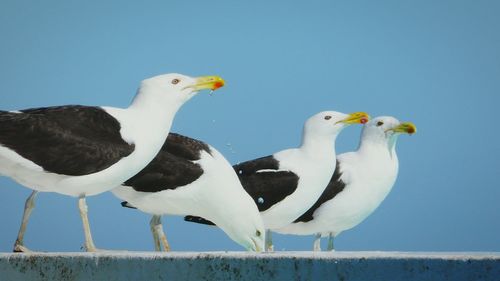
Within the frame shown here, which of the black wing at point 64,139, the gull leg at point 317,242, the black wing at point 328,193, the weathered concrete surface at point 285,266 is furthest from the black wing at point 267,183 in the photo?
the weathered concrete surface at point 285,266

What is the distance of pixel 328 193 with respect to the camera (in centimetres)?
1126

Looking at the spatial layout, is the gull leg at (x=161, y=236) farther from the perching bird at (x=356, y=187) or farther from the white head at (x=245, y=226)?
the perching bird at (x=356, y=187)

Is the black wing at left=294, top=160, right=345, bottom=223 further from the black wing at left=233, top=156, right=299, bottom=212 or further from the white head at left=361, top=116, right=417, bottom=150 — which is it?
the white head at left=361, top=116, right=417, bottom=150

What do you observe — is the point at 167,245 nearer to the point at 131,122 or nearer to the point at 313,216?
the point at 131,122

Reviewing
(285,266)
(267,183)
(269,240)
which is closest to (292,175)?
(267,183)

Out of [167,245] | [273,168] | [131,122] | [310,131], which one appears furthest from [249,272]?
[310,131]

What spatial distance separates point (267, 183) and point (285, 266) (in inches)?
229

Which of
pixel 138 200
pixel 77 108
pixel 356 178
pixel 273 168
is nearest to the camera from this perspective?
pixel 77 108

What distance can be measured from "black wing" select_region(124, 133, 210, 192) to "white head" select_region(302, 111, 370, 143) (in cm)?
246

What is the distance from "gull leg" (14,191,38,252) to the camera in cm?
739

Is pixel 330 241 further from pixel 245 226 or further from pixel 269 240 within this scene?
pixel 245 226

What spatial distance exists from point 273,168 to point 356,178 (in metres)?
1.50

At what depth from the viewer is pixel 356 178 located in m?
11.5

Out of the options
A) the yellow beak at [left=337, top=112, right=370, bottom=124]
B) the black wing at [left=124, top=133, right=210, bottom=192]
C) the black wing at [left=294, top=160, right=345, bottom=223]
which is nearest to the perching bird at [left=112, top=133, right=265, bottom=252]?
the black wing at [left=124, top=133, right=210, bottom=192]
